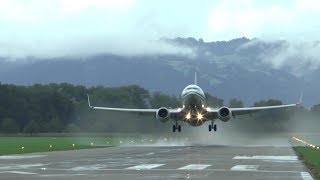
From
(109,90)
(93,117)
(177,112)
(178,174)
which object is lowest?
(178,174)

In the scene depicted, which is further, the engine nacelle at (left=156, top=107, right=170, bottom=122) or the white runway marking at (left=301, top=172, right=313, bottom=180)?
the engine nacelle at (left=156, top=107, right=170, bottom=122)

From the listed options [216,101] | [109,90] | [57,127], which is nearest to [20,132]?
[57,127]

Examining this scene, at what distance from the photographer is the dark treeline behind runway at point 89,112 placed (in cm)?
9094

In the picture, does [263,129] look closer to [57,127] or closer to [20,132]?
[57,127]

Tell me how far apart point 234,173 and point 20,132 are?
107141mm

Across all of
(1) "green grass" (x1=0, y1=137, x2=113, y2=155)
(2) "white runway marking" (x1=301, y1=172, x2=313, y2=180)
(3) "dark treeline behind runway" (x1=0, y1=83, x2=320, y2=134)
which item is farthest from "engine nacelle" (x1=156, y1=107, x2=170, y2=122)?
(2) "white runway marking" (x1=301, y1=172, x2=313, y2=180)

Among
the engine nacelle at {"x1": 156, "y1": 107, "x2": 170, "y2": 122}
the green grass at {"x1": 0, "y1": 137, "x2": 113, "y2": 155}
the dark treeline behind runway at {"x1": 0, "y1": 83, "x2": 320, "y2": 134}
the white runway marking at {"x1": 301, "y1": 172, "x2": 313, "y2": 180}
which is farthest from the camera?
the dark treeline behind runway at {"x1": 0, "y1": 83, "x2": 320, "y2": 134}

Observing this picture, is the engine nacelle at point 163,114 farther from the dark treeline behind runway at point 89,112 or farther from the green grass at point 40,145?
the dark treeline behind runway at point 89,112

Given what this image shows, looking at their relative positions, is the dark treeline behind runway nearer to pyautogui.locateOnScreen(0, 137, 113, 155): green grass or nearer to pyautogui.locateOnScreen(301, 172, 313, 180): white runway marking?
pyautogui.locateOnScreen(0, 137, 113, 155): green grass

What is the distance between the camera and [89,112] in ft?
384

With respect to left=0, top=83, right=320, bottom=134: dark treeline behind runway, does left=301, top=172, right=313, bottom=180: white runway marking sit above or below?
below

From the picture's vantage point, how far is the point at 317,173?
25.4m

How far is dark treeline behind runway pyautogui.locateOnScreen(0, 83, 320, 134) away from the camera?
9094 cm

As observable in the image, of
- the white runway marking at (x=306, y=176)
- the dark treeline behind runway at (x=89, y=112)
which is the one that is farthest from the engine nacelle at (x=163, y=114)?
the white runway marking at (x=306, y=176)
